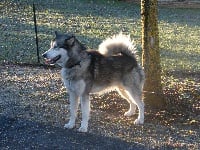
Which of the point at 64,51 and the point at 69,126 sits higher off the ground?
the point at 64,51

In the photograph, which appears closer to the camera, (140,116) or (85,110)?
(85,110)

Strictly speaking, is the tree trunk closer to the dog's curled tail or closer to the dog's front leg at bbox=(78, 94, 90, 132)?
the dog's curled tail

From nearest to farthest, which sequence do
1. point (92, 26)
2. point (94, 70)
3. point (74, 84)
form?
point (74, 84) < point (94, 70) < point (92, 26)

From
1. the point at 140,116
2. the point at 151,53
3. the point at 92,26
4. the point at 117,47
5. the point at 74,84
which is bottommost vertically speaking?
the point at 140,116

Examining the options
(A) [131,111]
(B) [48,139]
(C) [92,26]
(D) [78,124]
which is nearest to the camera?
(B) [48,139]

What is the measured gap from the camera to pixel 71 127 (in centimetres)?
679

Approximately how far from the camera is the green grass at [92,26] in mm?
12945

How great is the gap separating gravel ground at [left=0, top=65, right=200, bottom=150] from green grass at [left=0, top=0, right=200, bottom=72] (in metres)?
3.15

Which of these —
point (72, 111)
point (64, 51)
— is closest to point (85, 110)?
point (72, 111)

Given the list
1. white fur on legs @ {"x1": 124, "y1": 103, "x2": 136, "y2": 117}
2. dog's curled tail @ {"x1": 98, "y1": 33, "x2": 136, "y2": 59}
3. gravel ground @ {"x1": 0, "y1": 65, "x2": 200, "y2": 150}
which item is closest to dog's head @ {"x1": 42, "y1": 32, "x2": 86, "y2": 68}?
dog's curled tail @ {"x1": 98, "y1": 33, "x2": 136, "y2": 59}

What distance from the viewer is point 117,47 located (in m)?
7.25

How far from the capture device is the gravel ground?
6.15 metres

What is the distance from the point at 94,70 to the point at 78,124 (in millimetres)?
862

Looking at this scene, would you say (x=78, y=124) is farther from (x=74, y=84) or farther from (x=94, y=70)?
(x=94, y=70)
